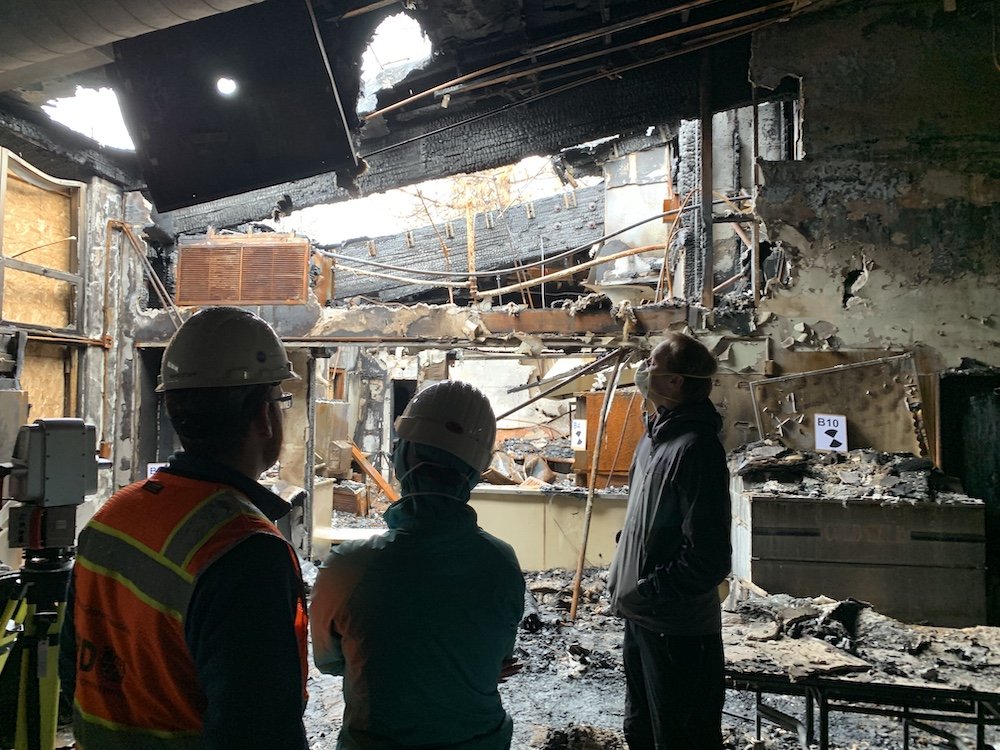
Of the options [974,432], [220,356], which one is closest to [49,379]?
[220,356]

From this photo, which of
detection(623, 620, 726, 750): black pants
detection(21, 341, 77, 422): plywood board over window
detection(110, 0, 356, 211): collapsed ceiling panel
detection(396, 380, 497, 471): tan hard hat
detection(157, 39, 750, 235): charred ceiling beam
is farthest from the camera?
detection(21, 341, 77, 422): plywood board over window

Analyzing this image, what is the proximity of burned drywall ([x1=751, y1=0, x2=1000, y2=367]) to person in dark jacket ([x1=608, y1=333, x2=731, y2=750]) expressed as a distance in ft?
10.3

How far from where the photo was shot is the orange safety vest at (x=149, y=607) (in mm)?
1013

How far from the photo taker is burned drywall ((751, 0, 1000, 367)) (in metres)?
4.69

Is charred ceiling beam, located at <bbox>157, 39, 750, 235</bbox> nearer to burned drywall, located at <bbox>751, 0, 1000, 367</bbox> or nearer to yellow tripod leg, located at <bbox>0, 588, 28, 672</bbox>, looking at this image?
burned drywall, located at <bbox>751, 0, 1000, 367</bbox>

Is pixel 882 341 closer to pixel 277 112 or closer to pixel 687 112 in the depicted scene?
pixel 687 112

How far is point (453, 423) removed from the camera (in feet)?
4.79

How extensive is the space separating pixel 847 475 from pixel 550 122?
3.83 m

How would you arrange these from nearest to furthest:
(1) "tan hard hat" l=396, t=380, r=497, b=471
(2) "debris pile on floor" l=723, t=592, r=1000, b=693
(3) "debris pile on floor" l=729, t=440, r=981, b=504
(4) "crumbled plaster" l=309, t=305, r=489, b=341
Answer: (1) "tan hard hat" l=396, t=380, r=497, b=471, (2) "debris pile on floor" l=723, t=592, r=1000, b=693, (3) "debris pile on floor" l=729, t=440, r=981, b=504, (4) "crumbled plaster" l=309, t=305, r=489, b=341

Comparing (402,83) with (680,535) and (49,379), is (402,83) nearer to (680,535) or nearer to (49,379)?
(49,379)

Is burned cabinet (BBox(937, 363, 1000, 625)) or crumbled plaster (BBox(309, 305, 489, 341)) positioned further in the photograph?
crumbled plaster (BBox(309, 305, 489, 341))

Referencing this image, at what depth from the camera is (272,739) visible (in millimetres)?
924

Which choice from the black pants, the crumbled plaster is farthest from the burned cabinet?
the crumbled plaster

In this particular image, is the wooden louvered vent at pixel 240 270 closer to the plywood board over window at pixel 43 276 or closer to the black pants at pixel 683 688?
the plywood board over window at pixel 43 276
